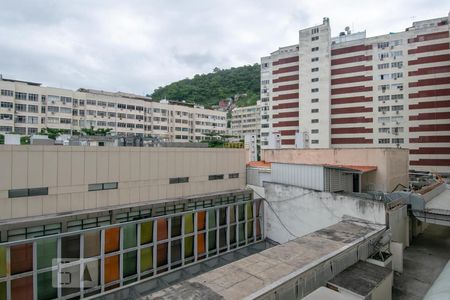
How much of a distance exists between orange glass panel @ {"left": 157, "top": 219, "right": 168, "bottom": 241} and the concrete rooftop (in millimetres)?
7584

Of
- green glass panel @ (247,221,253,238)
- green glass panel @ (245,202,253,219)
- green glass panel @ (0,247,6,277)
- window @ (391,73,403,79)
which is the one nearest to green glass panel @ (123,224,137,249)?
green glass panel @ (0,247,6,277)

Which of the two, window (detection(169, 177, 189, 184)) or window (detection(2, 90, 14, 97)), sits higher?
window (detection(2, 90, 14, 97))

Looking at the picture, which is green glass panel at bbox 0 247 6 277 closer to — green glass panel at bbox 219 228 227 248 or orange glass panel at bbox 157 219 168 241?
orange glass panel at bbox 157 219 168 241

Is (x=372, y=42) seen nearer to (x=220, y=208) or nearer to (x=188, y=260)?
(x=220, y=208)

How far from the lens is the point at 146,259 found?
14797mm

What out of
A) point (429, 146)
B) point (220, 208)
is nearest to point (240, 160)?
point (220, 208)

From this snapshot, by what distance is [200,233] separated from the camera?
1725cm

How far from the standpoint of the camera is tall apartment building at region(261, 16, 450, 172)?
143ft

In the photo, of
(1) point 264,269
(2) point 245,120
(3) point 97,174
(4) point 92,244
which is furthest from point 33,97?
(2) point 245,120

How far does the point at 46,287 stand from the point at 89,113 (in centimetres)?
4539

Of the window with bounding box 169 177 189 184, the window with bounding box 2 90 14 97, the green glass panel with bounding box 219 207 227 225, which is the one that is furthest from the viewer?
the window with bounding box 2 90 14 97

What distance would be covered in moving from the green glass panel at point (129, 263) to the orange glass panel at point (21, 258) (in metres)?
4.13

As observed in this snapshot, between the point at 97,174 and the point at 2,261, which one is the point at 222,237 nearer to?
the point at 97,174

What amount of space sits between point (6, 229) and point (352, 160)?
21.4 meters
